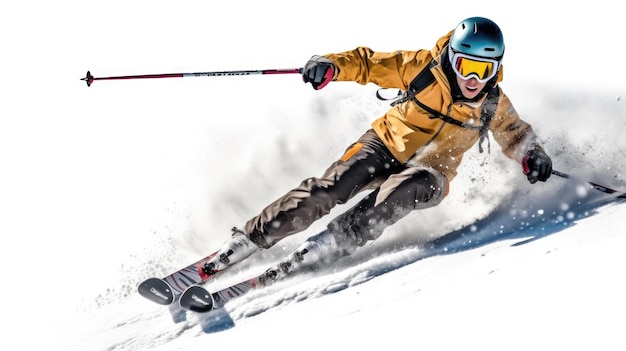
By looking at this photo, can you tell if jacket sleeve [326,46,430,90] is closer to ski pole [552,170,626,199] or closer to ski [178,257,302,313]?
ski pole [552,170,626,199]

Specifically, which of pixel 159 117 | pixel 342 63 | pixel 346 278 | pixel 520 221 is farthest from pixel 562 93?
pixel 159 117

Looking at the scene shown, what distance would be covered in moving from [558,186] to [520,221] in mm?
541

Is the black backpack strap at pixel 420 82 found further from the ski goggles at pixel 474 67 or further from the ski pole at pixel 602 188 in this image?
the ski pole at pixel 602 188

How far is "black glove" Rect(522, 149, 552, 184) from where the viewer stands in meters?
6.07

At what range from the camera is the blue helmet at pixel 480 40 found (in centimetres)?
575

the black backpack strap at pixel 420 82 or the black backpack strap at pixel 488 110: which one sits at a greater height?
the black backpack strap at pixel 420 82

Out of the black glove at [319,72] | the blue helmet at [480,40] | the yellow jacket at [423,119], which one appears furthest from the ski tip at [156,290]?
the blue helmet at [480,40]

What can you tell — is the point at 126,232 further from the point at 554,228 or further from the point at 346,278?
the point at 554,228

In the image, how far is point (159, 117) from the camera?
10.5 meters

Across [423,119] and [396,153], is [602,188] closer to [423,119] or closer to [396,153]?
[423,119]

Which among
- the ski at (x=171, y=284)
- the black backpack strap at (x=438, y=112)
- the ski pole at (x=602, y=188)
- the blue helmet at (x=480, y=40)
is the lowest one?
the ski pole at (x=602, y=188)

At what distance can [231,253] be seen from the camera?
6242 mm

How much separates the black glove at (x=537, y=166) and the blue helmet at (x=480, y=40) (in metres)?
0.87

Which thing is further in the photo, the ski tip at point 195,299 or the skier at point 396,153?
the skier at point 396,153
